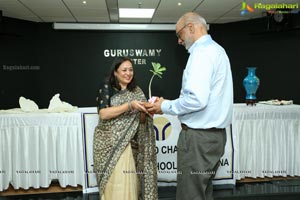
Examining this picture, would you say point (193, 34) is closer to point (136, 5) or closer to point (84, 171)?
point (84, 171)

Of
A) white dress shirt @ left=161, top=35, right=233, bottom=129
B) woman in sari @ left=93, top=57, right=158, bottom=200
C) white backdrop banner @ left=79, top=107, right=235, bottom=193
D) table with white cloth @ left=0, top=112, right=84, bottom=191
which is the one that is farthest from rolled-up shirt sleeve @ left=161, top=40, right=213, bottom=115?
table with white cloth @ left=0, top=112, right=84, bottom=191

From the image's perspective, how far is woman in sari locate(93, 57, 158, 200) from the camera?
5.99ft

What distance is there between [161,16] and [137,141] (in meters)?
4.31

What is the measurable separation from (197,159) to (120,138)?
59 cm

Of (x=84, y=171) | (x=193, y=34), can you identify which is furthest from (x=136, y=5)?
(x=193, y=34)

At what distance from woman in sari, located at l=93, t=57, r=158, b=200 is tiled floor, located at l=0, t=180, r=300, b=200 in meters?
0.64

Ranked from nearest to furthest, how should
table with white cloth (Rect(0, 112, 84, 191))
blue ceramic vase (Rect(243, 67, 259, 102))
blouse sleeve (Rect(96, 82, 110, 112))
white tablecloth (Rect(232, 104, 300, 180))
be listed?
blouse sleeve (Rect(96, 82, 110, 112)), table with white cloth (Rect(0, 112, 84, 191)), white tablecloth (Rect(232, 104, 300, 180)), blue ceramic vase (Rect(243, 67, 259, 102))

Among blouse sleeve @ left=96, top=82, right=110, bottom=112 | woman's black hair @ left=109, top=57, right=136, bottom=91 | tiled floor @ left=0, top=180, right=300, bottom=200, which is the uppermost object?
woman's black hair @ left=109, top=57, right=136, bottom=91

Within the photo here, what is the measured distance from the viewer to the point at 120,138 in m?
1.85

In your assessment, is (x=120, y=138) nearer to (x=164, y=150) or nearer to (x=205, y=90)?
(x=205, y=90)

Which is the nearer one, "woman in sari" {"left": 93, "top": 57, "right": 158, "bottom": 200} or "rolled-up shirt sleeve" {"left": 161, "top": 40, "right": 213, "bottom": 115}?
"rolled-up shirt sleeve" {"left": 161, "top": 40, "right": 213, "bottom": 115}

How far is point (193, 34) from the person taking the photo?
1489 mm

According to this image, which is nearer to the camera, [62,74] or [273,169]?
[273,169]

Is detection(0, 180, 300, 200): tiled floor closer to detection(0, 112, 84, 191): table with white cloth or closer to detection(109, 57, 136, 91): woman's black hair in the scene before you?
detection(0, 112, 84, 191): table with white cloth
